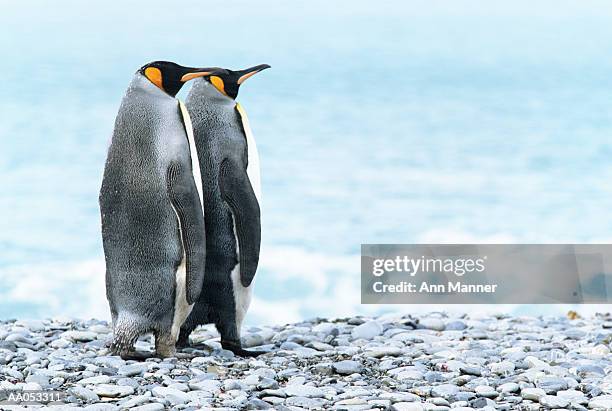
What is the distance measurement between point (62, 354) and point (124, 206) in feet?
3.38

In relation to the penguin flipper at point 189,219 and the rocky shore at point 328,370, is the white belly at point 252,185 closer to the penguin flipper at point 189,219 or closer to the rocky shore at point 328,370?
the rocky shore at point 328,370

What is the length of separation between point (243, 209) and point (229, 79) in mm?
764

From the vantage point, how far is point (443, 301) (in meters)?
7.46

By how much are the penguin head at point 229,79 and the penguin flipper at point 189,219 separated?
713mm

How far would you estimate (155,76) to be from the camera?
5.54 metres

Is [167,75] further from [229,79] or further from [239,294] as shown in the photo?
[239,294]

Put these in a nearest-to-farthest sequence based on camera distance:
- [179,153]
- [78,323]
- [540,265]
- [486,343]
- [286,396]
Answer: [286,396] → [179,153] → [486,343] → [78,323] → [540,265]

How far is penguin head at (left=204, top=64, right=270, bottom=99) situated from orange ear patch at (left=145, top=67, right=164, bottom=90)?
0.36 metres

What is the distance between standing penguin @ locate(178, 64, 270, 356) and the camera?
18.5ft

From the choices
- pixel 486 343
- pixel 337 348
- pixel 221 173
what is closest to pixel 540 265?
pixel 486 343

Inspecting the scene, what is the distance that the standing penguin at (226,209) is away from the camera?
564 cm

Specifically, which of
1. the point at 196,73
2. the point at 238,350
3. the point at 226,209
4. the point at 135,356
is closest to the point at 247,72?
the point at 196,73

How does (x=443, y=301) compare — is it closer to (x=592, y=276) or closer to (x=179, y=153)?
(x=592, y=276)

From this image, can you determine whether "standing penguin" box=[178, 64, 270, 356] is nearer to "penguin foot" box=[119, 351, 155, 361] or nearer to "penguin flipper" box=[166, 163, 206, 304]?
"penguin flipper" box=[166, 163, 206, 304]
